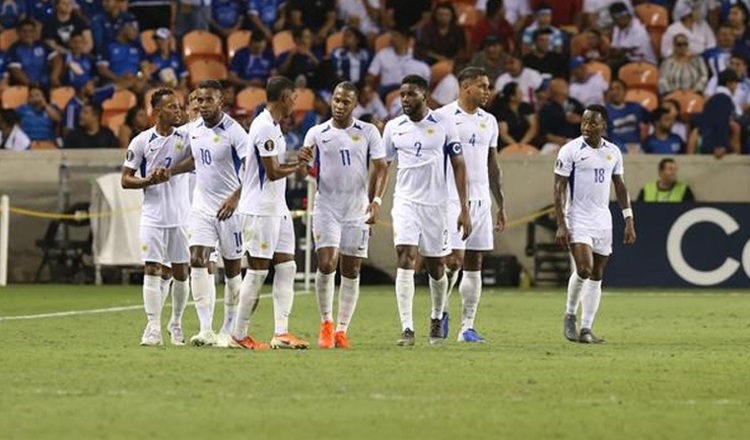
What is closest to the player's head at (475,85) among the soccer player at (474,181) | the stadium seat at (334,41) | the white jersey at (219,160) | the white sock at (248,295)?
the soccer player at (474,181)

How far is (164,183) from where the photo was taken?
16.3 m

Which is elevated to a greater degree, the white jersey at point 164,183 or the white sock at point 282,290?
the white jersey at point 164,183

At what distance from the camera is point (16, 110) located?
30.9m

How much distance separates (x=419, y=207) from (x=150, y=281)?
98.7 inches

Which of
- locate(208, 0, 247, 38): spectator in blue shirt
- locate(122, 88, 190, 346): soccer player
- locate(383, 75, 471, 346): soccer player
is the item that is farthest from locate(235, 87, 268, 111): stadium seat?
locate(383, 75, 471, 346): soccer player

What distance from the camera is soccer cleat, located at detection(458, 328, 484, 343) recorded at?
1688 cm

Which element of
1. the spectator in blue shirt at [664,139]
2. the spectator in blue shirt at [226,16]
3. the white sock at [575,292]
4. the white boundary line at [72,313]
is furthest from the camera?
the spectator in blue shirt at [226,16]

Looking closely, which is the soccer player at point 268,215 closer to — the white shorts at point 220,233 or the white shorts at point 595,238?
the white shorts at point 220,233

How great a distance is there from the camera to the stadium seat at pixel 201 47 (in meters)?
32.1

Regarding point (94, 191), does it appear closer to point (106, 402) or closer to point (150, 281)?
point (150, 281)

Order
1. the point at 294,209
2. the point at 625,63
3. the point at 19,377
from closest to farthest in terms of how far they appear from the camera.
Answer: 1. the point at 19,377
2. the point at 294,209
3. the point at 625,63

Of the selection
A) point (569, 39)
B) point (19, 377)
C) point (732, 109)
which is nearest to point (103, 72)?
point (569, 39)

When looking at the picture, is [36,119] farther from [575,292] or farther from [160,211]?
[575,292]

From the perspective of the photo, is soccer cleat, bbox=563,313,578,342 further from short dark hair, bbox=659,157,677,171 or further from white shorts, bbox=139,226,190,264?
short dark hair, bbox=659,157,677,171
